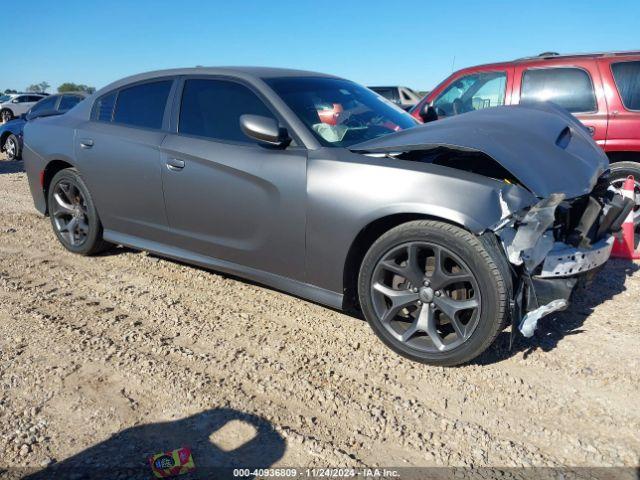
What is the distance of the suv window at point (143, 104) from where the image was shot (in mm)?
4211

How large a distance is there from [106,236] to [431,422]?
10.8 feet

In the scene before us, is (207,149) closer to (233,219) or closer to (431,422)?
(233,219)

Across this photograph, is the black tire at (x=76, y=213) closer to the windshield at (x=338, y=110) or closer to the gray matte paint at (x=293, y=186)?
the gray matte paint at (x=293, y=186)

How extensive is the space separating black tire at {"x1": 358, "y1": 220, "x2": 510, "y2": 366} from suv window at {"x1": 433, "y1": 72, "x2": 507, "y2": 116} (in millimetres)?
3431

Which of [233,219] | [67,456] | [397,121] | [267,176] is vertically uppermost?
[397,121]

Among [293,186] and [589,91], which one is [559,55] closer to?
[589,91]

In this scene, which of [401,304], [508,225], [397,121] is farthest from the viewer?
[397,121]

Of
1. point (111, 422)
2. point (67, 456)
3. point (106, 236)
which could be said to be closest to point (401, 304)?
Answer: point (111, 422)

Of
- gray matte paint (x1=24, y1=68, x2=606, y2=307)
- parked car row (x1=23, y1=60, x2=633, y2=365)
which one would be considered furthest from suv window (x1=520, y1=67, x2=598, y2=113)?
gray matte paint (x1=24, y1=68, x2=606, y2=307)

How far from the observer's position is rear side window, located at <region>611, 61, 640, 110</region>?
5.42m

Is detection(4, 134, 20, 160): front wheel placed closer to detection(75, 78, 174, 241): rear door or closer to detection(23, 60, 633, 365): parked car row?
detection(75, 78, 174, 241): rear door

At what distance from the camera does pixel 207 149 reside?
3.75 m

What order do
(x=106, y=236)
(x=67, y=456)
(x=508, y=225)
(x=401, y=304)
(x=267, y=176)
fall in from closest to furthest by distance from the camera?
(x=67, y=456)
(x=508, y=225)
(x=401, y=304)
(x=267, y=176)
(x=106, y=236)

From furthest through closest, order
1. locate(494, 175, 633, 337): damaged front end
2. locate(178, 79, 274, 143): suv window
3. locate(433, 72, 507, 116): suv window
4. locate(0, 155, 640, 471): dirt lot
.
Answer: locate(433, 72, 507, 116): suv window, locate(178, 79, 274, 143): suv window, locate(494, 175, 633, 337): damaged front end, locate(0, 155, 640, 471): dirt lot
